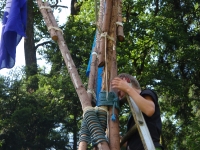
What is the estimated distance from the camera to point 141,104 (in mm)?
2990

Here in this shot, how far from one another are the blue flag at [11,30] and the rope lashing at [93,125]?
1.16 meters

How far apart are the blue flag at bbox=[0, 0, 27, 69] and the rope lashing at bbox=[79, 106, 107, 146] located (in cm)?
116

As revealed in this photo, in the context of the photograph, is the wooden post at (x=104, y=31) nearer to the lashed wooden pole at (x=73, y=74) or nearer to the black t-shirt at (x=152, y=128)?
the lashed wooden pole at (x=73, y=74)

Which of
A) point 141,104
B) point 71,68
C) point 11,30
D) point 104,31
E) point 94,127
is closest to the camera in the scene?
point 141,104

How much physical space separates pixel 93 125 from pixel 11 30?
1.29m

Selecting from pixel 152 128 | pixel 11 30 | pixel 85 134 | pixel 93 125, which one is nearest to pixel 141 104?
pixel 152 128

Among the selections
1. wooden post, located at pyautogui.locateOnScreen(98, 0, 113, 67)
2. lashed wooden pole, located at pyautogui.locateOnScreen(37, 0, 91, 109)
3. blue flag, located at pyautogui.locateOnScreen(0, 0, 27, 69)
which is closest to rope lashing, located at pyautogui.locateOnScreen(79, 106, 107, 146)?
lashed wooden pole, located at pyautogui.locateOnScreen(37, 0, 91, 109)

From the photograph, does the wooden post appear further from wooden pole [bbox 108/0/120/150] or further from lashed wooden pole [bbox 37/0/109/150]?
lashed wooden pole [bbox 37/0/109/150]

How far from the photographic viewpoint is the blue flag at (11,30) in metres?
4.03

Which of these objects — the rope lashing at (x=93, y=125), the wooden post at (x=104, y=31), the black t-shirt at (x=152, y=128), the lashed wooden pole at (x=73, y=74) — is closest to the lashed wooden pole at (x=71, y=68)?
the lashed wooden pole at (x=73, y=74)

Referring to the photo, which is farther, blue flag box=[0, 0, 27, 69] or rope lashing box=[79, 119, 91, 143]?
blue flag box=[0, 0, 27, 69]

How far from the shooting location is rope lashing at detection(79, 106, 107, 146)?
3076mm

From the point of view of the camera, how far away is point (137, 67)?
48.7ft

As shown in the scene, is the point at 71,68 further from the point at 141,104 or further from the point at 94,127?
the point at 141,104
